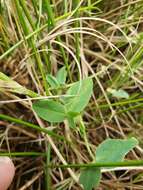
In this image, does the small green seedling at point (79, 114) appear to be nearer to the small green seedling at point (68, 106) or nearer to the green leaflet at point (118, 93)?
the small green seedling at point (68, 106)

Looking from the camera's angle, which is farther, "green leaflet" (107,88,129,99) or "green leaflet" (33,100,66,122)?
"green leaflet" (107,88,129,99)

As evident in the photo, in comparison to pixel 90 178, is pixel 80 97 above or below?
→ above

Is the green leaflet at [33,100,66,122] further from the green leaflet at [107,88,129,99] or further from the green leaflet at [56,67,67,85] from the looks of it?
the green leaflet at [107,88,129,99]

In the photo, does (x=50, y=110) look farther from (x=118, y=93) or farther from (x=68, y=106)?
(x=118, y=93)

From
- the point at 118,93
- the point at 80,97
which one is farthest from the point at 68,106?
the point at 118,93

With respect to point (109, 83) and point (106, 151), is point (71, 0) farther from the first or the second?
point (106, 151)

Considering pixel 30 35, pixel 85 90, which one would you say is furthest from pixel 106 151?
pixel 30 35

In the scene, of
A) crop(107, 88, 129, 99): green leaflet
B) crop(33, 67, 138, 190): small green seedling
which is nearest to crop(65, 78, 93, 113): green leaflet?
crop(33, 67, 138, 190): small green seedling

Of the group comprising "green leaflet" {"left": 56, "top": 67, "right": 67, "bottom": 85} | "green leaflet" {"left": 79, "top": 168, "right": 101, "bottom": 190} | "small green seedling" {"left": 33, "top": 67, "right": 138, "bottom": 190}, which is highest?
"green leaflet" {"left": 56, "top": 67, "right": 67, "bottom": 85}

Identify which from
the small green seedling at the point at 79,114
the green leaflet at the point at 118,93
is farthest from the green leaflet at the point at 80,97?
the green leaflet at the point at 118,93
